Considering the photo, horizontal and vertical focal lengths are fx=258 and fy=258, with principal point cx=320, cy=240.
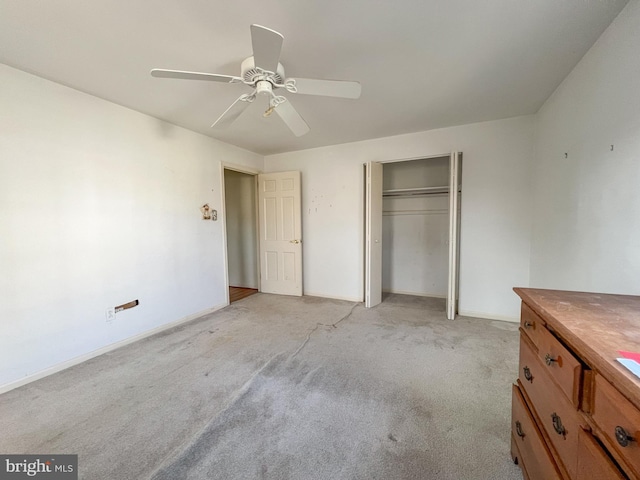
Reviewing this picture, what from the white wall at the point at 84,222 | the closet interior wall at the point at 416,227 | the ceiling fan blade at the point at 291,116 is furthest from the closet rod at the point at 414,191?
the white wall at the point at 84,222

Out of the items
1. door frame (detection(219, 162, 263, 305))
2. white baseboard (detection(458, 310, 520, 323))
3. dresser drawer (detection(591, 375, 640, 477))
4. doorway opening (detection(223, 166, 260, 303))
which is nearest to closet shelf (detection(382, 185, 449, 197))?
white baseboard (detection(458, 310, 520, 323))

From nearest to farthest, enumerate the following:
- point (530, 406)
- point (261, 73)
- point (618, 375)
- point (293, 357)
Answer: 1. point (618, 375)
2. point (530, 406)
3. point (261, 73)
4. point (293, 357)

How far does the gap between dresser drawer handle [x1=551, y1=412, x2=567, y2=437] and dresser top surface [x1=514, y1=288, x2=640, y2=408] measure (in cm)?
27

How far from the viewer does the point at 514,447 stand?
129cm

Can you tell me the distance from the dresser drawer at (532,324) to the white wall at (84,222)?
3319 millimetres

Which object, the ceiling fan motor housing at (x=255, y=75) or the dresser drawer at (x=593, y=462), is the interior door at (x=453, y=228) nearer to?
the ceiling fan motor housing at (x=255, y=75)

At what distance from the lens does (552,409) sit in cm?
91

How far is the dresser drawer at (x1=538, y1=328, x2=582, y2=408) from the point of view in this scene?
2.48ft

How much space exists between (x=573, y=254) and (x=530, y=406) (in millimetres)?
1533

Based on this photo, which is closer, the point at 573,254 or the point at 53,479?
the point at 53,479

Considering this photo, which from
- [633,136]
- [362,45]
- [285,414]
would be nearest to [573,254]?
[633,136]

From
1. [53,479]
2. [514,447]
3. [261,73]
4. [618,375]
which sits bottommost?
[53,479]

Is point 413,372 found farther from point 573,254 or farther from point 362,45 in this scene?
point 362,45

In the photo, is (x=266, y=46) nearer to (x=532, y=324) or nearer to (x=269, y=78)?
(x=269, y=78)
